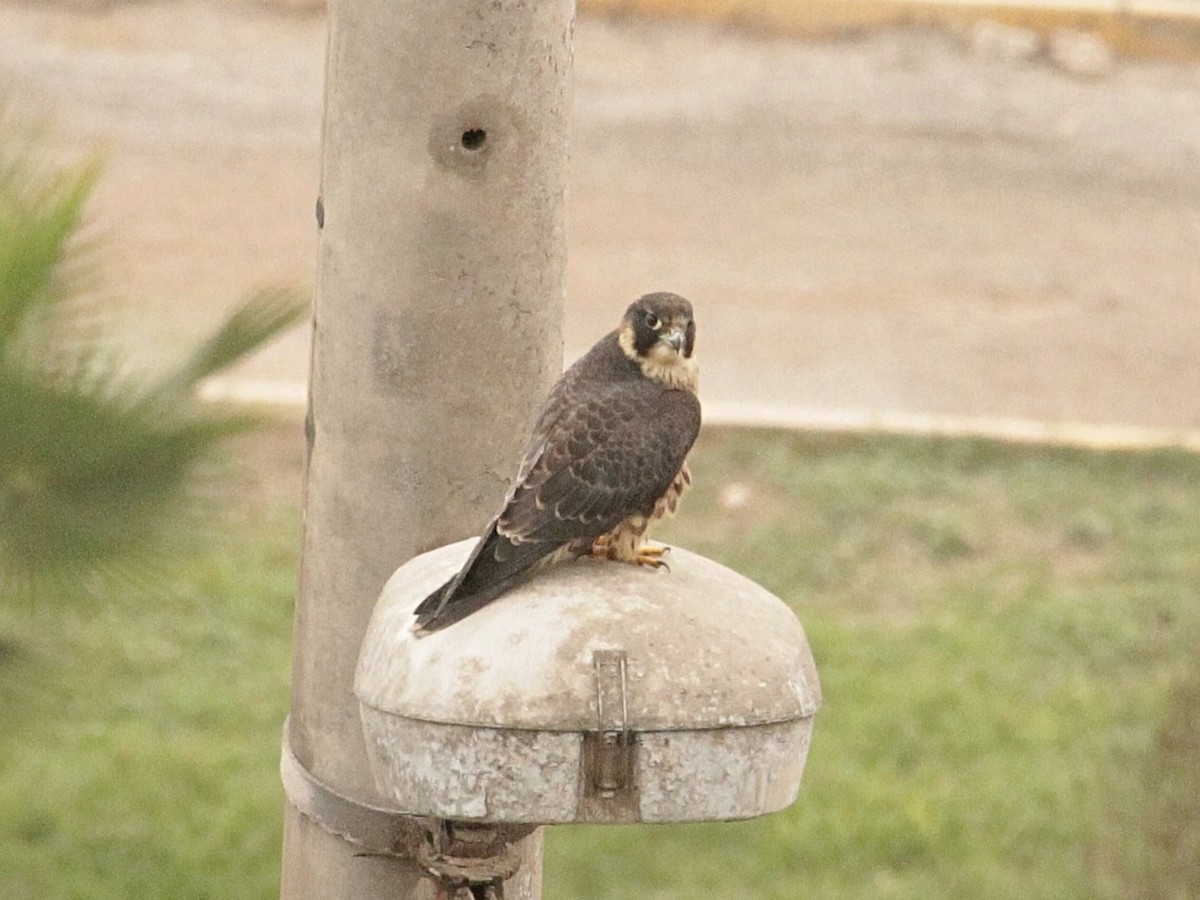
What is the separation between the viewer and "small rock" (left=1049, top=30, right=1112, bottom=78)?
11344mm

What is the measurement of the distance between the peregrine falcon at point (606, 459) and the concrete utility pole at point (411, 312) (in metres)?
0.14

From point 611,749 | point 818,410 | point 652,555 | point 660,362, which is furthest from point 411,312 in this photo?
point 818,410

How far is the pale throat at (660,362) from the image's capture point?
2.90 metres

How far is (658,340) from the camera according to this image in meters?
2.92

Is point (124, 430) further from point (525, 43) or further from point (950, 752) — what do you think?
point (950, 752)

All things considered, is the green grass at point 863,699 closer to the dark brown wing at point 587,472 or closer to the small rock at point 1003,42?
the dark brown wing at point 587,472

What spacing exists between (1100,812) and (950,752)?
1.70 feet

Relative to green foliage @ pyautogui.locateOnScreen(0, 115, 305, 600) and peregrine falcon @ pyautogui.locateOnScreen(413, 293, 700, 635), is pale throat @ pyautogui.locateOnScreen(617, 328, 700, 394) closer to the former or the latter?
peregrine falcon @ pyautogui.locateOnScreen(413, 293, 700, 635)

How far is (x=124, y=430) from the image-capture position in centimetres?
365

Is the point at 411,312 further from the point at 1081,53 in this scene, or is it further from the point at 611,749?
the point at 1081,53

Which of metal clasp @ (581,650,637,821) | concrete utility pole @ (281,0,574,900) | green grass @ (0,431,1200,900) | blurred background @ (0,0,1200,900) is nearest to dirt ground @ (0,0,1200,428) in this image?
blurred background @ (0,0,1200,900)

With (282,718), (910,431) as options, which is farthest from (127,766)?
(910,431)

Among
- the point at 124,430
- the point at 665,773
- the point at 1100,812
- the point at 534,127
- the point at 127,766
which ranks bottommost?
the point at 127,766

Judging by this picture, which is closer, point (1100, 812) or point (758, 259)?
point (1100, 812)
